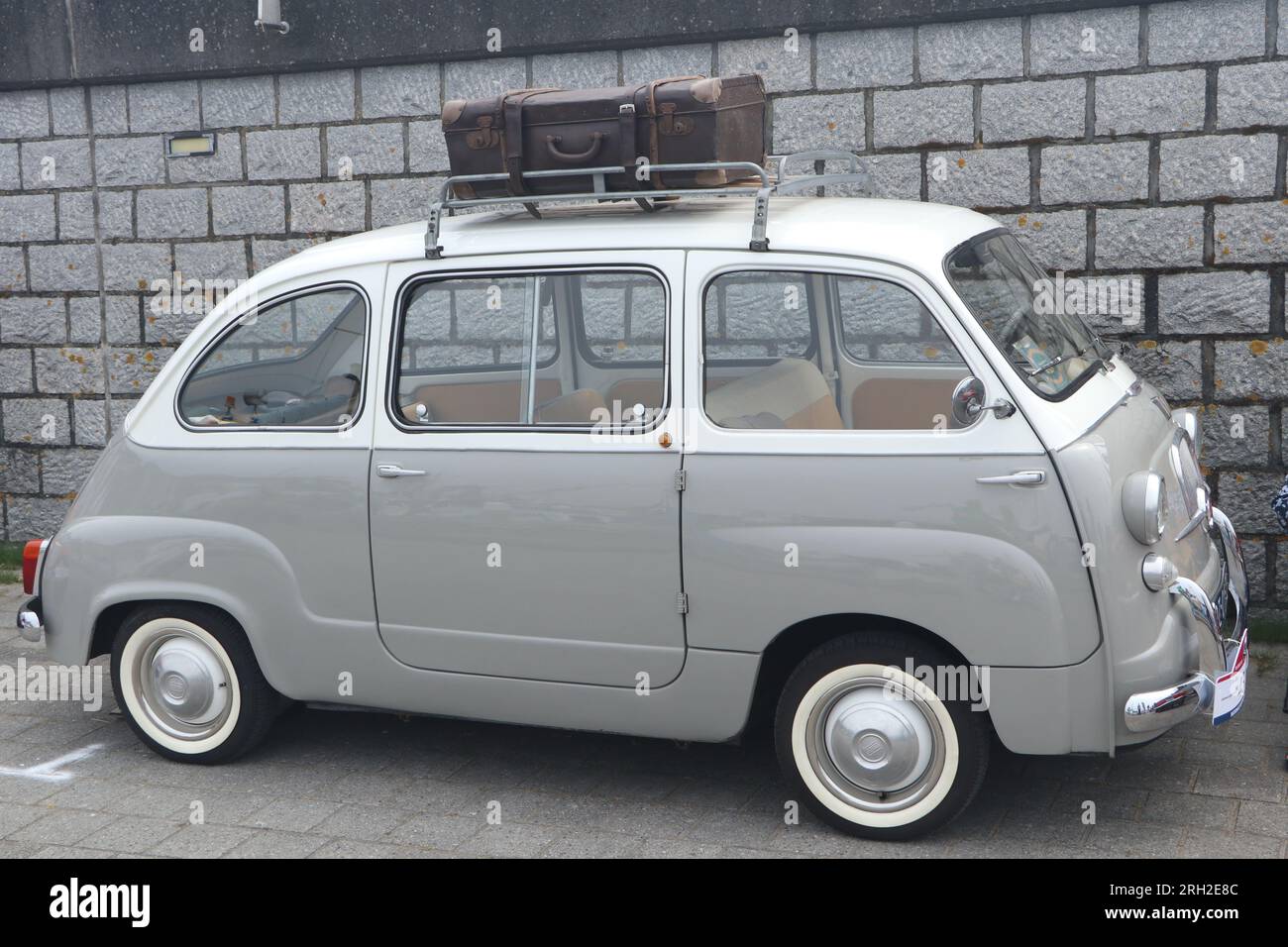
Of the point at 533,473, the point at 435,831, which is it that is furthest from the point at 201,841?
the point at 533,473

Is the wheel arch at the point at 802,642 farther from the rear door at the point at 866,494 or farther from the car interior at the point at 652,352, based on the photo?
the car interior at the point at 652,352

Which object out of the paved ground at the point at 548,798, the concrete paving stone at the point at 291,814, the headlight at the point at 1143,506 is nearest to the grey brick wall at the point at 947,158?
the paved ground at the point at 548,798

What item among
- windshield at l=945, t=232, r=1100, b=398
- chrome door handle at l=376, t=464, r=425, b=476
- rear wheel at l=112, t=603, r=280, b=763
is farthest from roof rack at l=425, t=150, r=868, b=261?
rear wheel at l=112, t=603, r=280, b=763

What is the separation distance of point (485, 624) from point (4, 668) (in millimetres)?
3374

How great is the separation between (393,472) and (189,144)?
4832 mm

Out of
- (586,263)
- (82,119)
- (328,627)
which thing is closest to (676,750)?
(328,627)

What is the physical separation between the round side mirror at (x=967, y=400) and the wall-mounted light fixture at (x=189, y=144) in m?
5.98

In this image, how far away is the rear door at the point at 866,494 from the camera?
168 inches

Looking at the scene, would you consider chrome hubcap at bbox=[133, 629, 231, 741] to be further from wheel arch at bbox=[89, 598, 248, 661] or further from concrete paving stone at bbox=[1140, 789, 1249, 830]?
concrete paving stone at bbox=[1140, 789, 1249, 830]

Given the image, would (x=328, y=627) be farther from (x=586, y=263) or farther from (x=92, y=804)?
(x=586, y=263)

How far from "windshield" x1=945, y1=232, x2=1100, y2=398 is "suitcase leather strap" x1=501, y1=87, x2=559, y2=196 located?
5.05ft

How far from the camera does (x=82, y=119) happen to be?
9.07m

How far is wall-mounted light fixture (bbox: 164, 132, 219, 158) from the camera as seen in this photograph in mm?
8789

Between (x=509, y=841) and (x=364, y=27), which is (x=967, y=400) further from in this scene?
(x=364, y=27)
